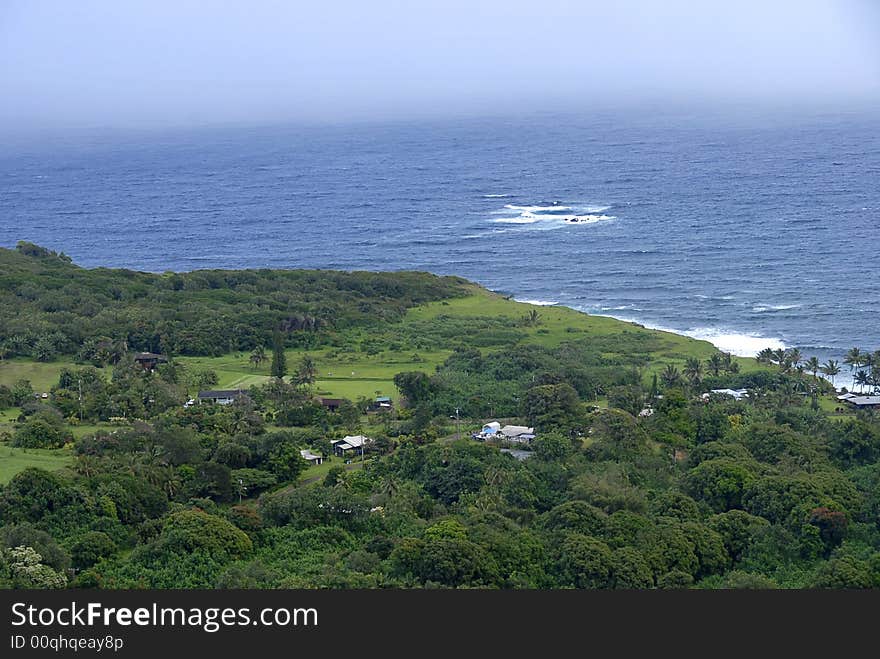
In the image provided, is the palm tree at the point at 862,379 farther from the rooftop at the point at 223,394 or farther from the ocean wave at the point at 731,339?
the rooftop at the point at 223,394

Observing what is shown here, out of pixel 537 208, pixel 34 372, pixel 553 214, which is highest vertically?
pixel 537 208

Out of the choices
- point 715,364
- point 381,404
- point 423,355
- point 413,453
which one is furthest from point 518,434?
point 423,355

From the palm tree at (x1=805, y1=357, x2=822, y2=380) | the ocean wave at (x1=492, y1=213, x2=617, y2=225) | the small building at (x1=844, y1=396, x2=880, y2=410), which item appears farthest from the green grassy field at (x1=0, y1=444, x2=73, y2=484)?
the ocean wave at (x1=492, y1=213, x2=617, y2=225)

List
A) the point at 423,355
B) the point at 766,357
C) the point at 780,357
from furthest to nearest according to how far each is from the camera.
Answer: the point at 423,355 → the point at 766,357 → the point at 780,357

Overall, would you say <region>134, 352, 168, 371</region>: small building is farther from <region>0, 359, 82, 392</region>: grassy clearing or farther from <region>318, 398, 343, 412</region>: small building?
<region>318, 398, 343, 412</region>: small building

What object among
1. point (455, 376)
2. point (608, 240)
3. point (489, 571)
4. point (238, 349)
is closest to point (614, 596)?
point (489, 571)

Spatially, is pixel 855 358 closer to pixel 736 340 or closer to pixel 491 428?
pixel 736 340
